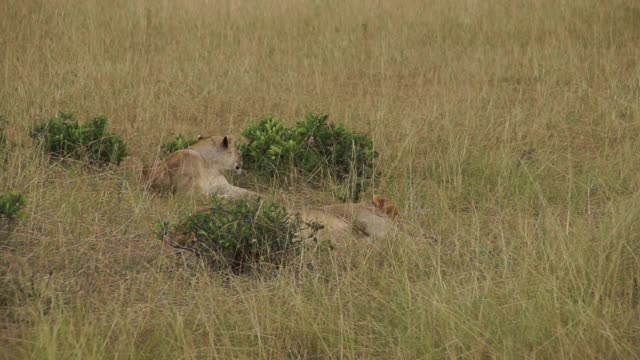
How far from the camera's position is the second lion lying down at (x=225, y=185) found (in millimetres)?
5348

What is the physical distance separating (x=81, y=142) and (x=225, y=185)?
1236 mm

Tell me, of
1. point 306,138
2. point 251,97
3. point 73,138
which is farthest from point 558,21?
point 73,138

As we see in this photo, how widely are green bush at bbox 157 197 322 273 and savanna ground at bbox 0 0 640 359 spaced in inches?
5.7

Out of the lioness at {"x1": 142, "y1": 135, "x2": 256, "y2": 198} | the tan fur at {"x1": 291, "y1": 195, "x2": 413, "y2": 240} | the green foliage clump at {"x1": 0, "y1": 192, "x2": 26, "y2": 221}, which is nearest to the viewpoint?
the green foliage clump at {"x1": 0, "y1": 192, "x2": 26, "y2": 221}

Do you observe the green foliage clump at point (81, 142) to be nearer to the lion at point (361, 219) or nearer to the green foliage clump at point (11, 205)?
the green foliage clump at point (11, 205)

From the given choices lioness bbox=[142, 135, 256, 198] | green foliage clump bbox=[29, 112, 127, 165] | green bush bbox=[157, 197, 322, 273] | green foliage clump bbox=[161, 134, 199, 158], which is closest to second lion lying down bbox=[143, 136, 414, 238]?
lioness bbox=[142, 135, 256, 198]

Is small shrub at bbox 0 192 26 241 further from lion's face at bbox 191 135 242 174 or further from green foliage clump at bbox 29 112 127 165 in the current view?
lion's face at bbox 191 135 242 174

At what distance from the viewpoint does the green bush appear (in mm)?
4824

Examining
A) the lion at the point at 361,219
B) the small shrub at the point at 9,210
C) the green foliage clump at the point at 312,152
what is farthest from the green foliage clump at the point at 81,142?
the lion at the point at 361,219

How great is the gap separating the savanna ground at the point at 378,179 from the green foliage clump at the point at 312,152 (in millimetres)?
284

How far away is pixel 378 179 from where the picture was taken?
688cm

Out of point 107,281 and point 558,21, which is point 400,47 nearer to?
point 558,21

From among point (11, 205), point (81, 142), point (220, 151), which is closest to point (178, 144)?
point (220, 151)

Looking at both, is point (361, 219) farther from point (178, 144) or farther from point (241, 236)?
point (178, 144)
